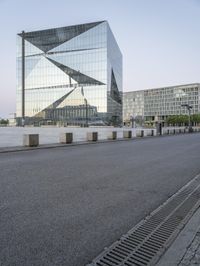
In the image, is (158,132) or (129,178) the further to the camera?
(158,132)

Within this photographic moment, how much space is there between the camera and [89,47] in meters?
109

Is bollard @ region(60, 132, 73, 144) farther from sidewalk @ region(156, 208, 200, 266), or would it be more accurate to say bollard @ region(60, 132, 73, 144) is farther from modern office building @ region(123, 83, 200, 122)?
modern office building @ region(123, 83, 200, 122)

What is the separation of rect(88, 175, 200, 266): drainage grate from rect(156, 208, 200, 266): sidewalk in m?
0.10

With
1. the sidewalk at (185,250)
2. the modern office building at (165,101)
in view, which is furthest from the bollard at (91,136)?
the modern office building at (165,101)

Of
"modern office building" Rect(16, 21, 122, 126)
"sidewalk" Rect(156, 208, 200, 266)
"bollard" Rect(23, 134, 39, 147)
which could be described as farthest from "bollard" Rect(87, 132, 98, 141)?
"modern office building" Rect(16, 21, 122, 126)

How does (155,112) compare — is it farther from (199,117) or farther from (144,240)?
(144,240)

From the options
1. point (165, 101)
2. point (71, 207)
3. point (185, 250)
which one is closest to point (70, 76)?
point (165, 101)

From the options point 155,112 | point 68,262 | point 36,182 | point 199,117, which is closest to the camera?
point 68,262

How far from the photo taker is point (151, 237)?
4453 mm

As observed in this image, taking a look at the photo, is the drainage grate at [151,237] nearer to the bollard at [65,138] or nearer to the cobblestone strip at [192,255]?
the cobblestone strip at [192,255]

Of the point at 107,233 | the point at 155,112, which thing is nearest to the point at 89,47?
the point at 155,112

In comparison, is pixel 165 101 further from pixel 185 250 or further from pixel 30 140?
pixel 185 250

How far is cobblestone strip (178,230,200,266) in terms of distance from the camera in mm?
3454

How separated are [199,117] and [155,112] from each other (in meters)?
35.4
